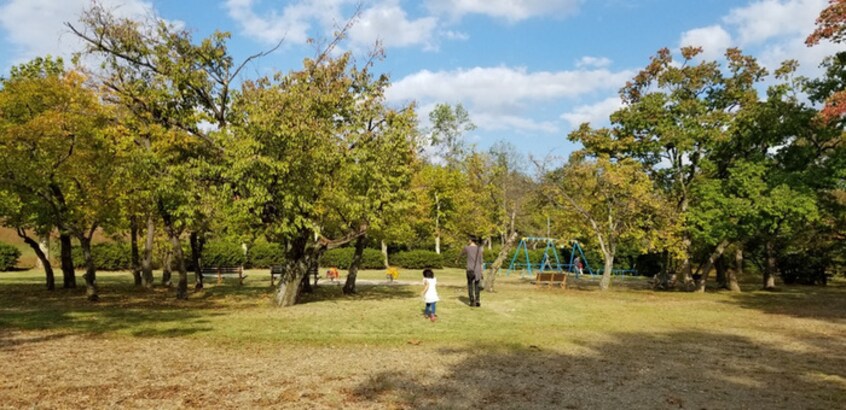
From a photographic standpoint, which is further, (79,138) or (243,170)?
(79,138)

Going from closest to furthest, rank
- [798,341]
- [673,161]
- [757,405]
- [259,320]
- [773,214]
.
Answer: [757,405] < [798,341] < [259,320] < [773,214] < [673,161]

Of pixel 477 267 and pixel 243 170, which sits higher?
pixel 243 170

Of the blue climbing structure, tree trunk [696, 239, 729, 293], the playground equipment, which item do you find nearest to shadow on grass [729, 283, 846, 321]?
tree trunk [696, 239, 729, 293]

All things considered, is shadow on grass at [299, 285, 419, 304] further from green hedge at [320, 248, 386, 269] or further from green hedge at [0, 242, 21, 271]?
green hedge at [0, 242, 21, 271]

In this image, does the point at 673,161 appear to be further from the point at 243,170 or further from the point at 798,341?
the point at 243,170

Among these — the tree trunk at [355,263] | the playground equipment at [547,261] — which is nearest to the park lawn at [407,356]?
the tree trunk at [355,263]

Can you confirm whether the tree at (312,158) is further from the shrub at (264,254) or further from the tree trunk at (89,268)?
the shrub at (264,254)

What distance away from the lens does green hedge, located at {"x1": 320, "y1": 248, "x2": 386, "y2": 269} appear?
4106 cm

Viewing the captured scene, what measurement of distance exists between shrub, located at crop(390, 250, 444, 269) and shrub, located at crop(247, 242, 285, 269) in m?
8.78

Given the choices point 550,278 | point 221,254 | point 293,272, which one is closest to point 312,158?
point 293,272

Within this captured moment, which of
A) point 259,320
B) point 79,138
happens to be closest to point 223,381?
point 259,320

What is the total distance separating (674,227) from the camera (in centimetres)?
2422

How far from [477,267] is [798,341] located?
7.79 meters

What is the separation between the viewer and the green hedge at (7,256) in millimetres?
36094
